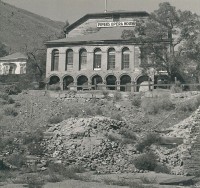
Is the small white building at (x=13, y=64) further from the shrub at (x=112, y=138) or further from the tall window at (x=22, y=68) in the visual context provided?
the shrub at (x=112, y=138)

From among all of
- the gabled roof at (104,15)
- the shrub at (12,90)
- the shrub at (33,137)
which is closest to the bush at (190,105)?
the shrub at (33,137)

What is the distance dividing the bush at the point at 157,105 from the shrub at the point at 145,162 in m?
10.3

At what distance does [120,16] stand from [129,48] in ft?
27.5

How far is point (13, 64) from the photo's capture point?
8175cm

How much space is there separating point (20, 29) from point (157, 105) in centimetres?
12199

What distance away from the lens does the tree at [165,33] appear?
46906mm

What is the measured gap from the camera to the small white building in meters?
80.5

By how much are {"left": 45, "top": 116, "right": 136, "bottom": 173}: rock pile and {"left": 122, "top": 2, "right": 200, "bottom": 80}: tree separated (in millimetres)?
16921

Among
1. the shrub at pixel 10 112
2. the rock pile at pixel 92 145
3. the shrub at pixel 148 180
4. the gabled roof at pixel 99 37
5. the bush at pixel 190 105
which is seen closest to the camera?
the shrub at pixel 148 180

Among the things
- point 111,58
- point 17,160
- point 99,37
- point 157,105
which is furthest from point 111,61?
point 17,160

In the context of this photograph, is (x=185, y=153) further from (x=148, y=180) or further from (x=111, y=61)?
(x=111, y=61)

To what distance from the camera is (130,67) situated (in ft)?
178

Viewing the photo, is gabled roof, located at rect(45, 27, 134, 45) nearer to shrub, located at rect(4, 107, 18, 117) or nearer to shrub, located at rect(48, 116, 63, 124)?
shrub, located at rect(4, 107, 18, 117)

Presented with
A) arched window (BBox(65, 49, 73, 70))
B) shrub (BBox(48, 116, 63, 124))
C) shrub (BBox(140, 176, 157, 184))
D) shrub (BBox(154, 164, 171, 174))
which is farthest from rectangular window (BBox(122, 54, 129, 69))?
shrub (BBox(140, 176, 157, 184))
